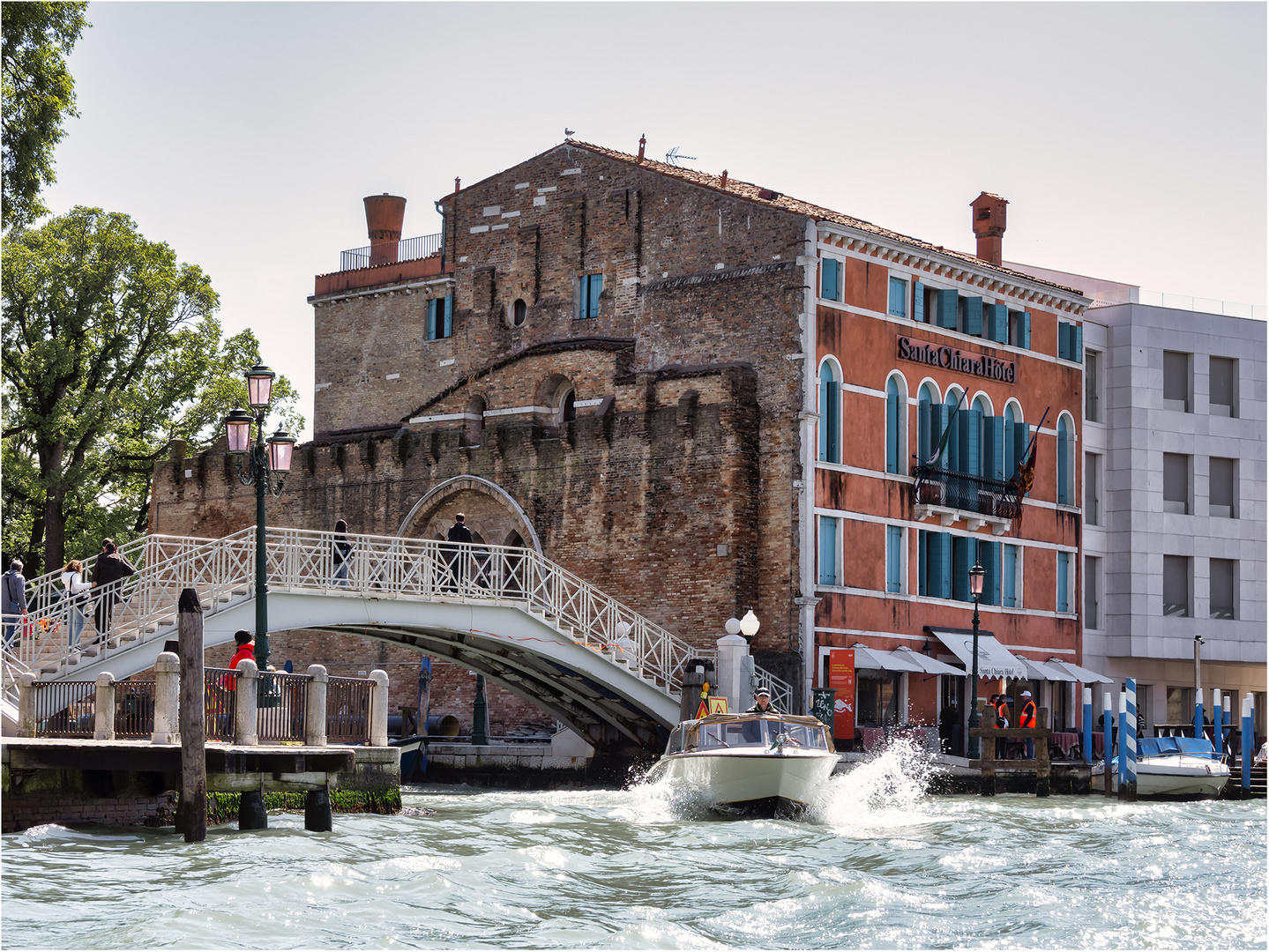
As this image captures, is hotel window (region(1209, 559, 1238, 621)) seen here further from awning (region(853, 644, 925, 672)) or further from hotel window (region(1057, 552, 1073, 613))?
awning (region(853, 644, 925, 672))

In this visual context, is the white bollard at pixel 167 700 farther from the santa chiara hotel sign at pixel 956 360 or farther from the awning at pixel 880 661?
the santa chiara hotel sign at pixel 956 360

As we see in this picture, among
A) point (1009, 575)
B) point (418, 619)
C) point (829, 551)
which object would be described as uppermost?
point (829, 551)

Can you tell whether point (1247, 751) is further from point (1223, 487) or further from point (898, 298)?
point (1223, 487)

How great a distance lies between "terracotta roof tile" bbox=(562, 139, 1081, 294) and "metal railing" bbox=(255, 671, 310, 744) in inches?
626

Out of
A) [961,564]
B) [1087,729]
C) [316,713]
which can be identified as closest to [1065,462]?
[961,564]

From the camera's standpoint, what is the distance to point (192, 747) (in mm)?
18547

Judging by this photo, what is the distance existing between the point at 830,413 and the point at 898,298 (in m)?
3.02

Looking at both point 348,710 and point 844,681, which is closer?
point 348,710

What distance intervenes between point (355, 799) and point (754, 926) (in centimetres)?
745

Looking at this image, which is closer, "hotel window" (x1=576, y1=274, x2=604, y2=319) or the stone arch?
the stone arch

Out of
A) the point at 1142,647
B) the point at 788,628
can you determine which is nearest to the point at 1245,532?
the point at 1142,647

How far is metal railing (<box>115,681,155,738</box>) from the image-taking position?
1983 centimetres

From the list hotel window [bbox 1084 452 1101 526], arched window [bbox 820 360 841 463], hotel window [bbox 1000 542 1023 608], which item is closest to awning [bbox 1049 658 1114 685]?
hotel window [bbox 1000 542 1023 608]

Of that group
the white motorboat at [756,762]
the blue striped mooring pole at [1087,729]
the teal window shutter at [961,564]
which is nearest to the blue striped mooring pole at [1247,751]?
the blue striped mooring pole at [1087,729]
